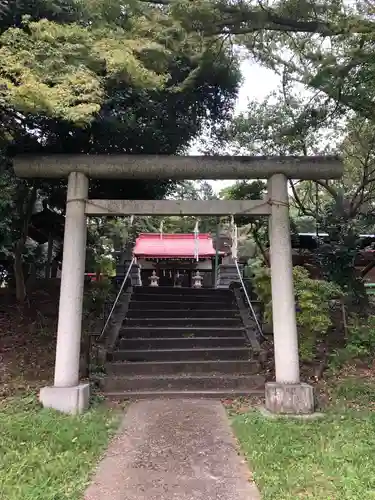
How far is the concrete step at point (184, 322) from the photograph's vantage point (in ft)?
28.1

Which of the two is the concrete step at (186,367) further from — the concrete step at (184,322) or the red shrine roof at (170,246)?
the red shrine roof at (170,246)

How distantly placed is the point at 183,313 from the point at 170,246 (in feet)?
19.1

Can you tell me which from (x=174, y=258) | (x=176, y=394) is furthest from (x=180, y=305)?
(x=174, y=258)

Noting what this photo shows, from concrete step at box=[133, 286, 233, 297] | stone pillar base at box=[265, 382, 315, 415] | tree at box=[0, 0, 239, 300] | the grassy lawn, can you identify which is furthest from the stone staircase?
tree at box=[0, 0, 239, 300]

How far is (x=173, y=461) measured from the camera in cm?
404

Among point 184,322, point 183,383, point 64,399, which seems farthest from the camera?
point 184,322

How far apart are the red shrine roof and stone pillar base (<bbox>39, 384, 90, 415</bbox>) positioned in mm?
8709

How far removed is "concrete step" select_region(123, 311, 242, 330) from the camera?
855 cm

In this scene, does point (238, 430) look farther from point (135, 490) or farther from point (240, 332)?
point (240, 332)

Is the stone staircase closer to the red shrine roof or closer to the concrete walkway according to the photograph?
the concrete walkway

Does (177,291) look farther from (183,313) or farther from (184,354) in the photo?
(184,354)

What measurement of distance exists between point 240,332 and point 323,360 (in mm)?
1747

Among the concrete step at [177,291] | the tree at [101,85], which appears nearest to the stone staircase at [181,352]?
the concrete step at [177,291]

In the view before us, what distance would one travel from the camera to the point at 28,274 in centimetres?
1002
